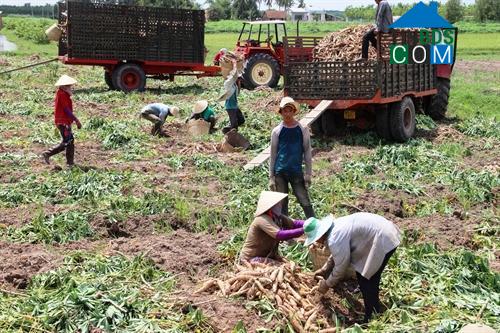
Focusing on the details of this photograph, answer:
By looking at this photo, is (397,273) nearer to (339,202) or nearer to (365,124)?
(339,202)

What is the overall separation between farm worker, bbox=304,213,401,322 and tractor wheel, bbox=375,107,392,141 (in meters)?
7.24

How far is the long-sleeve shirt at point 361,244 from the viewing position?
17.4 feet

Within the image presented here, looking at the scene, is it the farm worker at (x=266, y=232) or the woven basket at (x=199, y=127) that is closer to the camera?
the farm worker at (x=266, y=232)

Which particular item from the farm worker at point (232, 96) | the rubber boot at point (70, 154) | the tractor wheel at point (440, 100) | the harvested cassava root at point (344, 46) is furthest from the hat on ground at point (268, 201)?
the tractor wheel at point (440, 100)

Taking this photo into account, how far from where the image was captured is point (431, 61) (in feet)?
46.3

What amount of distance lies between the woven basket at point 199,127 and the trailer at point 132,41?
7.56 m

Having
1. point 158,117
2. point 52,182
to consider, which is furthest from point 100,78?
point 52,182

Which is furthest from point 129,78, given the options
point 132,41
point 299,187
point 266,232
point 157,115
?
point 266,232

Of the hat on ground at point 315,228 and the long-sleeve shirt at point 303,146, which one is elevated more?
the long-sleeve shirt at point 303,146

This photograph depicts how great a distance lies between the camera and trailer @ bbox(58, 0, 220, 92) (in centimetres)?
2019

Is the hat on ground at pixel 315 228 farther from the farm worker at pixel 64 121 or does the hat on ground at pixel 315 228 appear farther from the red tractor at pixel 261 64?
the red tractor at pixel 261 64

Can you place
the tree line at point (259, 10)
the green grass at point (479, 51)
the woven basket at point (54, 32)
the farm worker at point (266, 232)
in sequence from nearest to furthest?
the farm worker at point (266, 232)
the woven basket at point (54, 32)
the green grass at point (479, 51)
the tree line at point (259, 10)

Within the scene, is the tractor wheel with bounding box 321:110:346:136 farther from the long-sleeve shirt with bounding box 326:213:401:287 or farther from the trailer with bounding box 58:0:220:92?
the trailer with bounding box 58:0:220:92

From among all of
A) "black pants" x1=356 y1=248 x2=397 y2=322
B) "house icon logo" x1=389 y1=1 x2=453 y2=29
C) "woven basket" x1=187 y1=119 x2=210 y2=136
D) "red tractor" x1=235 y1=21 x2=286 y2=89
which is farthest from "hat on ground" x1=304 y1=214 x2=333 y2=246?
"red tractor" x1=235 y1=21 x2=286 y2=89
